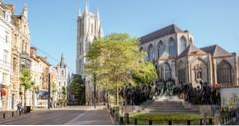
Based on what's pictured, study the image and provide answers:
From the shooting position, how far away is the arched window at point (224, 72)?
Answer: 4350 inches

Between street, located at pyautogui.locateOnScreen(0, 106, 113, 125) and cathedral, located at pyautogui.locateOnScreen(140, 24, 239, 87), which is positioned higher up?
cathedral, located at pyautogui.locateOnScreen(140, 24, 239, 87)

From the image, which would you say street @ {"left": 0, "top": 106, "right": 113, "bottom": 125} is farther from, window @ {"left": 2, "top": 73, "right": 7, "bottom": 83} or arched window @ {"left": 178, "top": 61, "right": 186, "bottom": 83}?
arched window @ {"left": 178, "top": 61, "right": 186, "bottom": 83}

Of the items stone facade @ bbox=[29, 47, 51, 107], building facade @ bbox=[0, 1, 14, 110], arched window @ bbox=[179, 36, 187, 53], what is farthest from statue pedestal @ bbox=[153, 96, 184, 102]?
arched window @ bbox=[179, 36, 187, 53]

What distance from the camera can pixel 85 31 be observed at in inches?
6880

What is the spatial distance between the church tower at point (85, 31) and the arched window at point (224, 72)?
70.8 meters

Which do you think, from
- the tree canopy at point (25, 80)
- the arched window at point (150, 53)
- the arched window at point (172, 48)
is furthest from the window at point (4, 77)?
the arched window at point (150, 53)

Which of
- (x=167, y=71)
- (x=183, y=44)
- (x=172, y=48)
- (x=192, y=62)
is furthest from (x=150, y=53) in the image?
(x=192, y=62)

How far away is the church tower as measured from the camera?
174 meters

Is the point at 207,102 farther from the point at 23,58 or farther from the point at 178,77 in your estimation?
the point at 178,77

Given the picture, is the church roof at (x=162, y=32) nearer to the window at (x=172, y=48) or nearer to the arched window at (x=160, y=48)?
the arched window at (x=160, y=48)

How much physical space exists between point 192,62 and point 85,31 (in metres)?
71.9

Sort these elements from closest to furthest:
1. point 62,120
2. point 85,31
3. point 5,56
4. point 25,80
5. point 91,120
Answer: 1. point 91,120
2. point 62,120
3. point 5,56
4. point 25,80
5. point 85,31

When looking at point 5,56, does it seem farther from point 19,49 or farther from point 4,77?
point 19,49

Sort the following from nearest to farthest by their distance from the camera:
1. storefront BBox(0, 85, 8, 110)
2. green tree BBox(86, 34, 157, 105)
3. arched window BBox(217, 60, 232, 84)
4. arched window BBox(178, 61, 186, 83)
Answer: storefront BBox(0, 85, 8, 110) → green tree BBox(86, 34, 157, 105) → arched window BBox(217, 60, 232, 84) → arched window BBox(178, 61, 186, 83)
